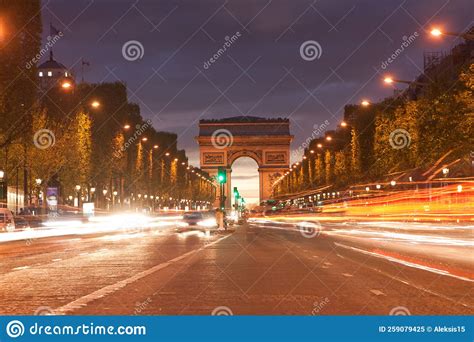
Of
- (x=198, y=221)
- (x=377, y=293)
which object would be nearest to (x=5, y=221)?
(x=198, y=221)

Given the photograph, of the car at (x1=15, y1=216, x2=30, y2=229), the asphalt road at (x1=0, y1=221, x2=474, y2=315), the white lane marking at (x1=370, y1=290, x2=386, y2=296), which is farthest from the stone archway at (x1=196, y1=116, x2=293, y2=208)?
the white lane marking at (x1=370, y1=290, x2=386, y2=296)

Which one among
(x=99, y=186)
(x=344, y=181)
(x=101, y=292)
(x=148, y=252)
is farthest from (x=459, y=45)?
(x=101, y=292)

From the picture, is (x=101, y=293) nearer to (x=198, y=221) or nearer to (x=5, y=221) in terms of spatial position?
(x=5, y=221)

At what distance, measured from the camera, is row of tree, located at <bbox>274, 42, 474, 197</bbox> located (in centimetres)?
4591

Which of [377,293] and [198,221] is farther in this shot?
[198,221]

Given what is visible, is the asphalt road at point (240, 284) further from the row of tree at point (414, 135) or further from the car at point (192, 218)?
the car at point (192, 218)

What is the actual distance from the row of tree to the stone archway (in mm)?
39247

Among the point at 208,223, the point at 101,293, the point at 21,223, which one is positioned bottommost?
the point at 101,293

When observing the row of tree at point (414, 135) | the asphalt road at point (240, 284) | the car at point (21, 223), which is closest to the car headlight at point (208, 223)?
the car at point (21, 223)

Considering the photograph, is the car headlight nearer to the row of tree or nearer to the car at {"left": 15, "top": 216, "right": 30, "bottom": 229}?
the car at {"left": 15, "top": 216, "right": 30, "bottom": 229}

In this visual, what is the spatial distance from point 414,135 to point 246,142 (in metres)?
96.7

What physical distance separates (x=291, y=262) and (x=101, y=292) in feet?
27.5

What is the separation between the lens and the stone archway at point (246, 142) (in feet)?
506

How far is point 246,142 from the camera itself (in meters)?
155
